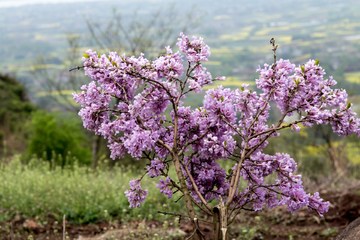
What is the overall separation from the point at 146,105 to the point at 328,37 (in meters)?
96.7

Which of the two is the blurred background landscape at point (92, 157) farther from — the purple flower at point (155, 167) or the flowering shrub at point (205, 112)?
the purple flower at point (155, 167)

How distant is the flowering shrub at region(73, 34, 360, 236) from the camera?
2.37m

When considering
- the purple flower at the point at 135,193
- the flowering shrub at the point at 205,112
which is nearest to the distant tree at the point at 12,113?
the purple flower at the point at 135,193

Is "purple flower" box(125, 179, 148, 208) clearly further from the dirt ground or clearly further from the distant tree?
the distant tree

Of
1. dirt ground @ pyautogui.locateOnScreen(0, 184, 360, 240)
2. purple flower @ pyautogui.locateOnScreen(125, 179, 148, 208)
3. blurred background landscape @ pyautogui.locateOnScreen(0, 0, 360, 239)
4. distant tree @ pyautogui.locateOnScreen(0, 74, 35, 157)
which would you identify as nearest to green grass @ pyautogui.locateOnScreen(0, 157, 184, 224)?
blurred background landscape @ pyautogui.locateOnScreen(0, 0, 360, 239)

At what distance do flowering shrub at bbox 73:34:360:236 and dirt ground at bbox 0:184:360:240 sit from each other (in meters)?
2.08

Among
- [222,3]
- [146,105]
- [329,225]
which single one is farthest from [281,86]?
[222,3]

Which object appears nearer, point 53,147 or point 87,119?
point 87,119

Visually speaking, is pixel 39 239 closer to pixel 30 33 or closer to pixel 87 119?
pixel 87 119

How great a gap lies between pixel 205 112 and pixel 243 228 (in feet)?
9.37

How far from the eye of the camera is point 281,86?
2.42m

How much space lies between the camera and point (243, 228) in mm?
4844

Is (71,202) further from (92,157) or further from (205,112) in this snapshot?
(92,157)

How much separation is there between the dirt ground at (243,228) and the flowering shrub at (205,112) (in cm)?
208
